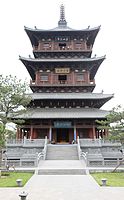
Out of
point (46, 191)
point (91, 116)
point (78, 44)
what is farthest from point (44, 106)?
point (46, 191)

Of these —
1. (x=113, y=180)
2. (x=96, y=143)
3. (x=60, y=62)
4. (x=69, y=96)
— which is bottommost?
(x=113, y=180)

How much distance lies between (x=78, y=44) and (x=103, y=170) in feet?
86.3

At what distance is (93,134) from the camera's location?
111 ft

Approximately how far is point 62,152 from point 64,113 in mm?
7110

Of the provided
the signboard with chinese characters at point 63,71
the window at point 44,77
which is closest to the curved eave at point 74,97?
the window at point 44,77

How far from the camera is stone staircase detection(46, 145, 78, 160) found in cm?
2739

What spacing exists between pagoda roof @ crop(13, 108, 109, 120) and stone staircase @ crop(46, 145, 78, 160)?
464 cm

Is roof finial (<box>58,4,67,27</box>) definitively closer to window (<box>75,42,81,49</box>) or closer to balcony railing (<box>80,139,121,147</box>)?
window (<box>75,42,81,49</box>)

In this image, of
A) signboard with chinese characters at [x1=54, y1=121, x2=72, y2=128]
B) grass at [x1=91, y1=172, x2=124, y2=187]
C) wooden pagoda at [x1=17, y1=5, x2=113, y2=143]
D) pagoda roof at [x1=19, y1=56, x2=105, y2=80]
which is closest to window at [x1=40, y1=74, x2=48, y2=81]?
wooden pagoda at [x1=17, y1=5, x2=113, y2=143]

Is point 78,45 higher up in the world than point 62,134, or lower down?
higher up

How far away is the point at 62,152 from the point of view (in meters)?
28.8

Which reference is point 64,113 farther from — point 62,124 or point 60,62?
point 60,62

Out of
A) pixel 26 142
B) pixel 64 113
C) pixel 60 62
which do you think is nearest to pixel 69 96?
pixel 64 113

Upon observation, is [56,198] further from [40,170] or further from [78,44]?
[78,44]
